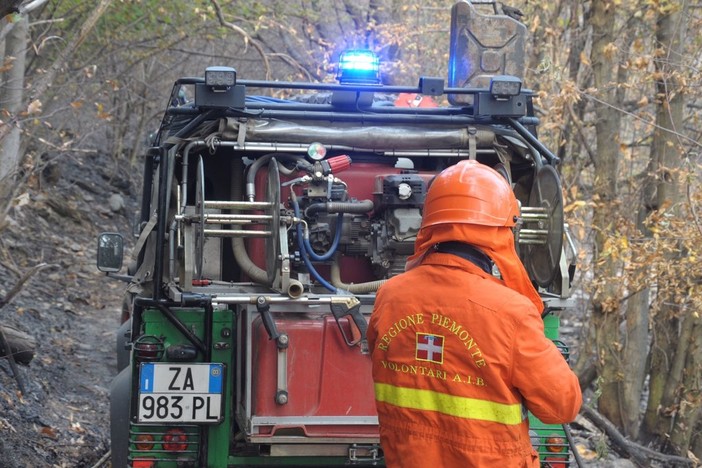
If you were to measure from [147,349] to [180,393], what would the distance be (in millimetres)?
287

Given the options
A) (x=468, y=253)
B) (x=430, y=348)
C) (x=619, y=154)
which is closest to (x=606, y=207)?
(x=619, y=154)

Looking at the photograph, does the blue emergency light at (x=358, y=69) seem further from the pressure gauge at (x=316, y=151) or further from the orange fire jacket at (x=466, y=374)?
the orange fire jacket at (x=466, y=374)

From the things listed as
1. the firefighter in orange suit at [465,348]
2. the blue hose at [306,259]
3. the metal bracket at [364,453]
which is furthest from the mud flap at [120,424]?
the firefighter in orange suit at [465,348]

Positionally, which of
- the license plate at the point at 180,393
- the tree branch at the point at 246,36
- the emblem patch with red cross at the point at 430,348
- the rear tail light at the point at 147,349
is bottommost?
the license plate at the point at 180,393

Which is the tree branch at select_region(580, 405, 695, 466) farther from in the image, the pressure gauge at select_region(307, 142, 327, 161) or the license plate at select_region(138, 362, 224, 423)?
the license plate at select_region(138, 362, 224, 423)

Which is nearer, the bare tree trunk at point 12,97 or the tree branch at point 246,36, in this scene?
the bare tree trunk at point 12,97

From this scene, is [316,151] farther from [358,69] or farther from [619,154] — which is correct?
[619,154]

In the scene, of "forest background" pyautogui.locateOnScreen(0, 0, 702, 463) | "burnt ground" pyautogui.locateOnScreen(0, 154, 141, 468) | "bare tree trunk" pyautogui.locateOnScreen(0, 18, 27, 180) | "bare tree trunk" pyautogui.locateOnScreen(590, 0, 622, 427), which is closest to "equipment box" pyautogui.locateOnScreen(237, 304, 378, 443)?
"forest background" pyautogui.locateOnScreen(0, 0, 702, 463)

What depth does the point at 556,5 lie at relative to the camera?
36.6 ft

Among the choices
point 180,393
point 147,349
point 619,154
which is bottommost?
point 180,393

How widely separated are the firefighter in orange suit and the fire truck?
1040 millimetres

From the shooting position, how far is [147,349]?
4.65 metres

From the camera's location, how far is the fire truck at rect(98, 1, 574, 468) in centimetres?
441

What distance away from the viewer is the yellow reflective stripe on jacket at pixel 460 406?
10.1ft
